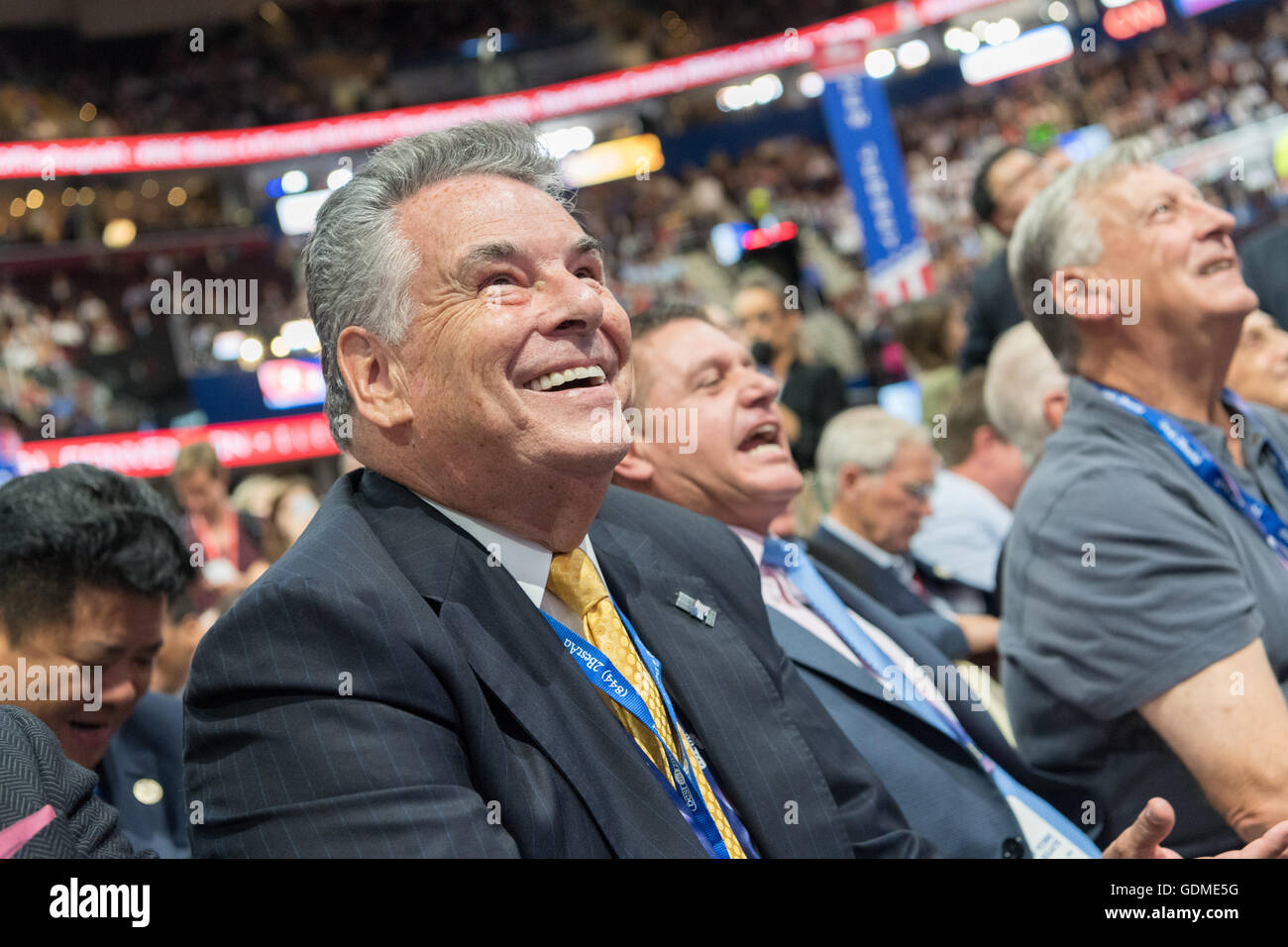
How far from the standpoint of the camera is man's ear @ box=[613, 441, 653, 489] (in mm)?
2387

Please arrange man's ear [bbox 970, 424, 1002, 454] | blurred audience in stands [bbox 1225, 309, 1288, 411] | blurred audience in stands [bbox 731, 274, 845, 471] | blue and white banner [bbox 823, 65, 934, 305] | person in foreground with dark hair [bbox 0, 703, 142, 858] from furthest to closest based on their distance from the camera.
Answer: blue and white banner [bbox 823, 65, 934, 305] < blurred audience in stands [bbox 731, 274, 845, 471] < man's ear [bbox 970, 424, 1002, 454] < blurred audience in stands [bbox 1225, 309, 1288, 411] < person in foreground with dark hair [bbox 0, 703, 142, 858]

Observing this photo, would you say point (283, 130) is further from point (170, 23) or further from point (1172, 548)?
point (1172, 548)

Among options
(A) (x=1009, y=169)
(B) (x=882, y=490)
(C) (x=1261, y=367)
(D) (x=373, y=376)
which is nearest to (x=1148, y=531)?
(D) (x=373, y=376)

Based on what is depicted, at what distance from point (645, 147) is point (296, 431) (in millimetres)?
8262

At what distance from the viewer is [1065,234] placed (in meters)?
2.22

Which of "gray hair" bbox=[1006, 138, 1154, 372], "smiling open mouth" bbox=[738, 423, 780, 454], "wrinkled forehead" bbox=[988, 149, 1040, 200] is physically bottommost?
"smiling open mouth" bbox=[738, 423, 780, 454]

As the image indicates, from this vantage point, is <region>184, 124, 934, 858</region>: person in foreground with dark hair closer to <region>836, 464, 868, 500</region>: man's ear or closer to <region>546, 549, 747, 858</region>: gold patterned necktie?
<region>546, 549, 747, 858</region>: gold patterned necktie

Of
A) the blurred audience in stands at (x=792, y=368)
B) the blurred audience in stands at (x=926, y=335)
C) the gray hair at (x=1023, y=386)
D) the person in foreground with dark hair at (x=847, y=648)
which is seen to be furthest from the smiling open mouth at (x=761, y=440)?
the blurred audience in stands at (x=926, y=335)

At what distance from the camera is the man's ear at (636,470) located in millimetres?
2387

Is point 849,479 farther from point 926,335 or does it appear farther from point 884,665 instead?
point 926,335

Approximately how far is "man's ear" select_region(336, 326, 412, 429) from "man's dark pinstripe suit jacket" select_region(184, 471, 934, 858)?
95mm

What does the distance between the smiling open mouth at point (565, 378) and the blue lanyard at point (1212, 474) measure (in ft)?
3.50

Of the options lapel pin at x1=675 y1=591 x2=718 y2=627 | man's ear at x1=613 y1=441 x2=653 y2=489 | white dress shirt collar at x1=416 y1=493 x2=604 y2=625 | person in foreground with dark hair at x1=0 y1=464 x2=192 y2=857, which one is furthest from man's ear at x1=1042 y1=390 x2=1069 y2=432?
person in foreground with dark hair at x1=0 y1=464 x2=192 y2=857

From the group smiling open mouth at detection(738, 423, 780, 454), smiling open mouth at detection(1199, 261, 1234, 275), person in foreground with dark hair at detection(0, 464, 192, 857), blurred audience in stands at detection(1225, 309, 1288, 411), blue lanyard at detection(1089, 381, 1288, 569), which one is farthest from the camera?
blurred audience in stands at detection(1225, 309, 1288, 411)
